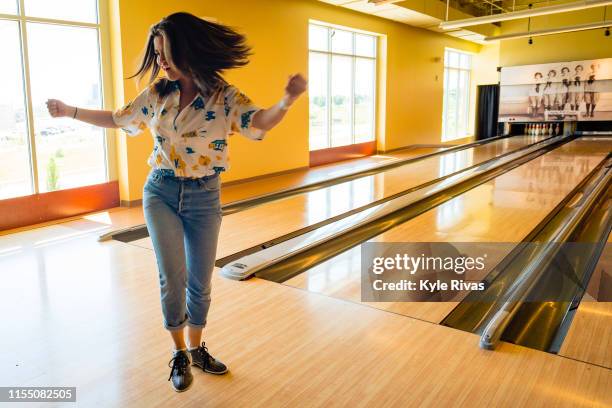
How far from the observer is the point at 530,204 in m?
5.29

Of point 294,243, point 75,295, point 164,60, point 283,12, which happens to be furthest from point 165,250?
point 283,12

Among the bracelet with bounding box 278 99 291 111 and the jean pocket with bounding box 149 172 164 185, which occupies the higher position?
the bracelet with bounding box 278 99 291 111

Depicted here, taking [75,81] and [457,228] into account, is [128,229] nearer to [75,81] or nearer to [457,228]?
[75,81]

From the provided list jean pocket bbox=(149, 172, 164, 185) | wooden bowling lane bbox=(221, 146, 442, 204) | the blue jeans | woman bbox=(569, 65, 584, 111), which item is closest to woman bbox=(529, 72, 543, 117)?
woman bbox=(569, 65, 584, 111)

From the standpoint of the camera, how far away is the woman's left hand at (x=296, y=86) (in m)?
1.60

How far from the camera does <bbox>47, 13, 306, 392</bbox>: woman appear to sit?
1675 millimetres

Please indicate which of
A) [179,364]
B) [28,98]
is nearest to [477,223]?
[179,364]

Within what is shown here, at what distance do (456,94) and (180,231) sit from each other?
13.8m

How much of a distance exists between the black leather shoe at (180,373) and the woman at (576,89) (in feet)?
42.4

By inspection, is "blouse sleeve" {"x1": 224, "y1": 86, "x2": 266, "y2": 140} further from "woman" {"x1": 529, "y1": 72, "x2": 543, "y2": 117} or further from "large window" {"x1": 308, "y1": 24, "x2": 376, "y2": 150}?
"woman" {"x1": 529, "y1": 72, "x2": 543, "y2": 117}

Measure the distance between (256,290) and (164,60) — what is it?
163 cm

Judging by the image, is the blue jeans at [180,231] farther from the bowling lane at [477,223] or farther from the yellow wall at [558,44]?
the yellow wall at [558,44]

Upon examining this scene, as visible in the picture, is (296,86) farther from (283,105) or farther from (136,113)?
(136,113)

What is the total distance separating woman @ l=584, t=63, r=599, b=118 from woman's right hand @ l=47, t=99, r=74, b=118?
13.0 meters
